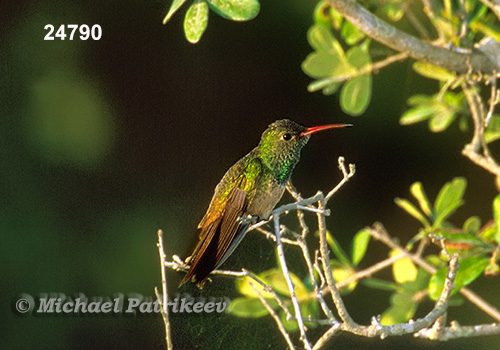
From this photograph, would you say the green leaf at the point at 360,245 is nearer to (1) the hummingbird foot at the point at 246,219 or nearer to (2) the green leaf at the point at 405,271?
(2) the green leaf at the point at 405,271

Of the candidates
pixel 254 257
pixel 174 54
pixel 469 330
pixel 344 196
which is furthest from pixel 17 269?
pixel 469 330

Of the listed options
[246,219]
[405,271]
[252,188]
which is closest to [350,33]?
[405,271]

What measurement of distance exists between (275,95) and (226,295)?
1.83 metres

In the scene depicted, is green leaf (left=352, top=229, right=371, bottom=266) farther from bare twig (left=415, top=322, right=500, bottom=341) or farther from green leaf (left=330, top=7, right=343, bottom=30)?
green leaf (left=330, top=7, right=343, bottom=30)

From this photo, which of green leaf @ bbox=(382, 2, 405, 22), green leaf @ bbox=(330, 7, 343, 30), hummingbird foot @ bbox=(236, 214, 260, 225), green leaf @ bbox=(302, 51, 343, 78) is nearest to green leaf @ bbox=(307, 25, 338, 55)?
green leaf @ bbox=(302, 51, 343, 78)

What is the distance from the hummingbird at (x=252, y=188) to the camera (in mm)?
1384

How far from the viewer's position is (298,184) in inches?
137

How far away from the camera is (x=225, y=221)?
1405 millimetres

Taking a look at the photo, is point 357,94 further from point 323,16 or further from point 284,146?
point 284,146

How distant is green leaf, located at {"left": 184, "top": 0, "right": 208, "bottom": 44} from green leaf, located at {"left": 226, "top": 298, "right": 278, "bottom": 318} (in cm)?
83

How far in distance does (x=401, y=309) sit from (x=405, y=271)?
132mm

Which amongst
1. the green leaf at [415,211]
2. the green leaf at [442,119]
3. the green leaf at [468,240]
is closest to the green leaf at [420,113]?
the green leaf at [442,119]

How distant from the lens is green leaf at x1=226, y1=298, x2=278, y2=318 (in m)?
2.15

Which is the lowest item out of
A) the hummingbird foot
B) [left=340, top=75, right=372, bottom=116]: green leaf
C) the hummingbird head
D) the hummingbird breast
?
the hummingbird foot
